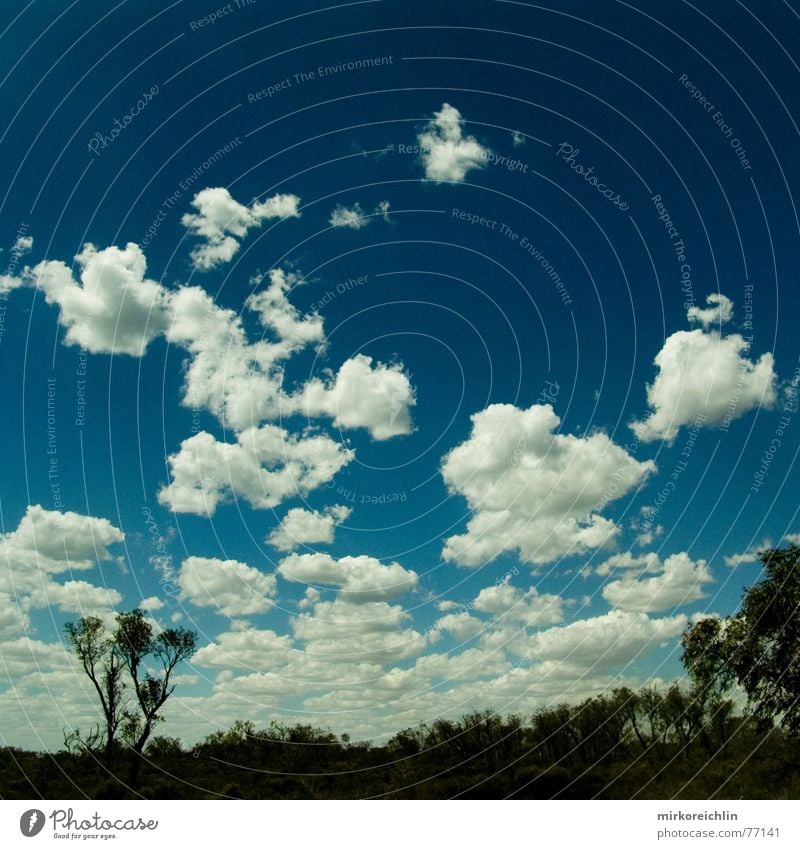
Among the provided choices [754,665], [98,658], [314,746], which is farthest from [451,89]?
[314,746]

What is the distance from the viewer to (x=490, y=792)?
5619 cm

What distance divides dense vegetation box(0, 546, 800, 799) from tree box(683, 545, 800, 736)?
0.07 meters
